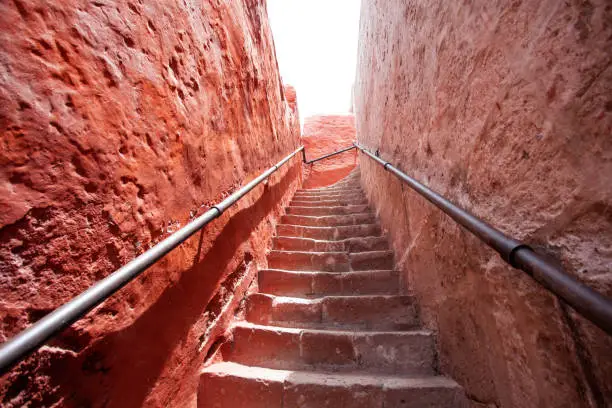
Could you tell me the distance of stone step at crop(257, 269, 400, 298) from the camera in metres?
2.28

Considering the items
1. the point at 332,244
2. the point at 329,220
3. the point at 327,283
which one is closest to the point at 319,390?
the point at 327,283

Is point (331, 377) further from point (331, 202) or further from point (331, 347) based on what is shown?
point (331, 202)

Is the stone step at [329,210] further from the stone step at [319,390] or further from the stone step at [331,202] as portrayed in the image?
the stone step at [319,390]

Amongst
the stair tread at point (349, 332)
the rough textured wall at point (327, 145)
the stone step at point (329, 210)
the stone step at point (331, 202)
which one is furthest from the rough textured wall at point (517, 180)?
the rough textured wall at point (327, 145)

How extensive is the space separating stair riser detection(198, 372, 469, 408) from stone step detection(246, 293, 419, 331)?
0.49m

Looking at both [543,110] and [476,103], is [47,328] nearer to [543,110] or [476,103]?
[543,110]

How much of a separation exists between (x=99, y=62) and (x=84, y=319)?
0.88 metres

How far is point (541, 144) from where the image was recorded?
0.84 m

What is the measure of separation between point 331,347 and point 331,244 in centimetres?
133

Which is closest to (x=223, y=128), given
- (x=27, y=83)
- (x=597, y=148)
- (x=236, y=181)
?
(x=236, y=181)

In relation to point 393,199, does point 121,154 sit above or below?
above

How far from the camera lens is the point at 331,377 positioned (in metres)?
1.52

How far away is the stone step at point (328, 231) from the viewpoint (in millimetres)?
3246

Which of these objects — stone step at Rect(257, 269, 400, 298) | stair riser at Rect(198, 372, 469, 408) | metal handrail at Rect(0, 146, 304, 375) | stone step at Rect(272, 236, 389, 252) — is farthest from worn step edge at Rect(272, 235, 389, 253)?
metal handrail at Rect(0, 146, 304, 375)
